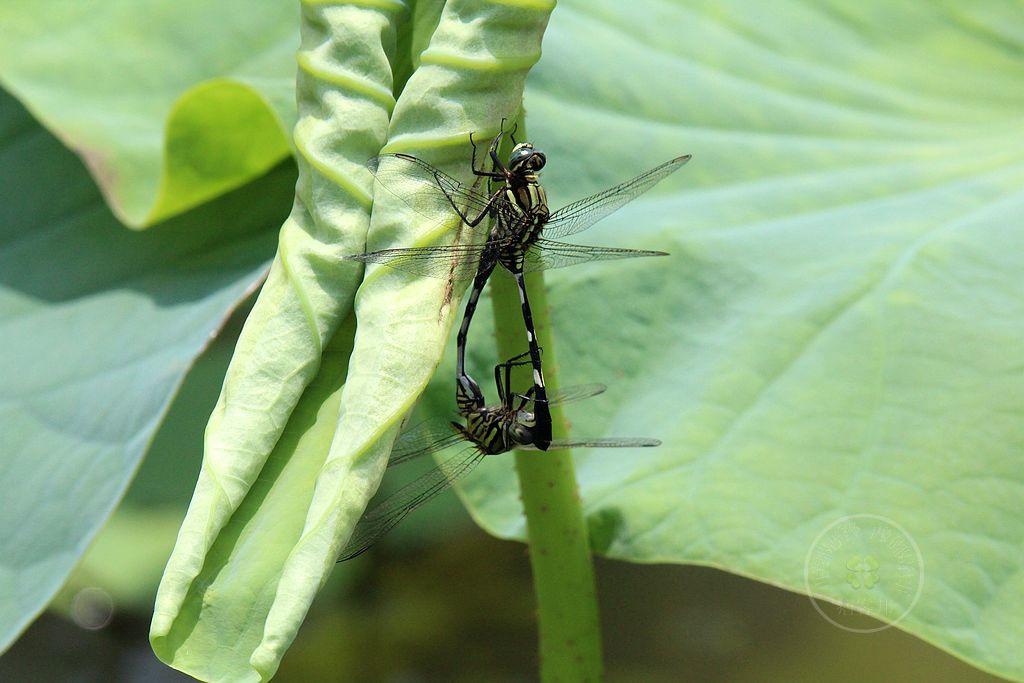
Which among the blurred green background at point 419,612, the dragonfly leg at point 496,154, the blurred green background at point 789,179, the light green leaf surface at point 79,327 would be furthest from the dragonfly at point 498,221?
the blurred green background at point 419,612

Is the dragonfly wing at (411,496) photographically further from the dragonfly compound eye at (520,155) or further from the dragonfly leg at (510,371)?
the dragonfly compound eye at (520,155)

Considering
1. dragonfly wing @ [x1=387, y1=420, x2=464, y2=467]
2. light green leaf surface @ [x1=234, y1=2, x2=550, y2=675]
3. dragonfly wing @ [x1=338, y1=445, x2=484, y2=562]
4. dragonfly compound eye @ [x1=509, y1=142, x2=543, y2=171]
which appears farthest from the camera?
dragonfly wing @ [x1=387, y1=420, x2=464, y2=467]

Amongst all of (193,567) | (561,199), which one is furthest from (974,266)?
(193,567)

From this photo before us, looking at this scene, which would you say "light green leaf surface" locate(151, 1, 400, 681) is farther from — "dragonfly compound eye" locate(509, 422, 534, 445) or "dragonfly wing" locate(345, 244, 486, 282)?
"dragonfly compound eye" locate(509, 422, 534, 445)

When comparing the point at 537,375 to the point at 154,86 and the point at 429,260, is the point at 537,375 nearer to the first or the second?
the point at 429,260

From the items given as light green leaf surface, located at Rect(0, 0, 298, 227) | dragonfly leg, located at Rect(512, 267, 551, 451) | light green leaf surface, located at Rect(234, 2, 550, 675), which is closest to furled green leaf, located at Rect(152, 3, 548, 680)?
light green leaf surface, located at Rect(234, 2, 550, 675)
